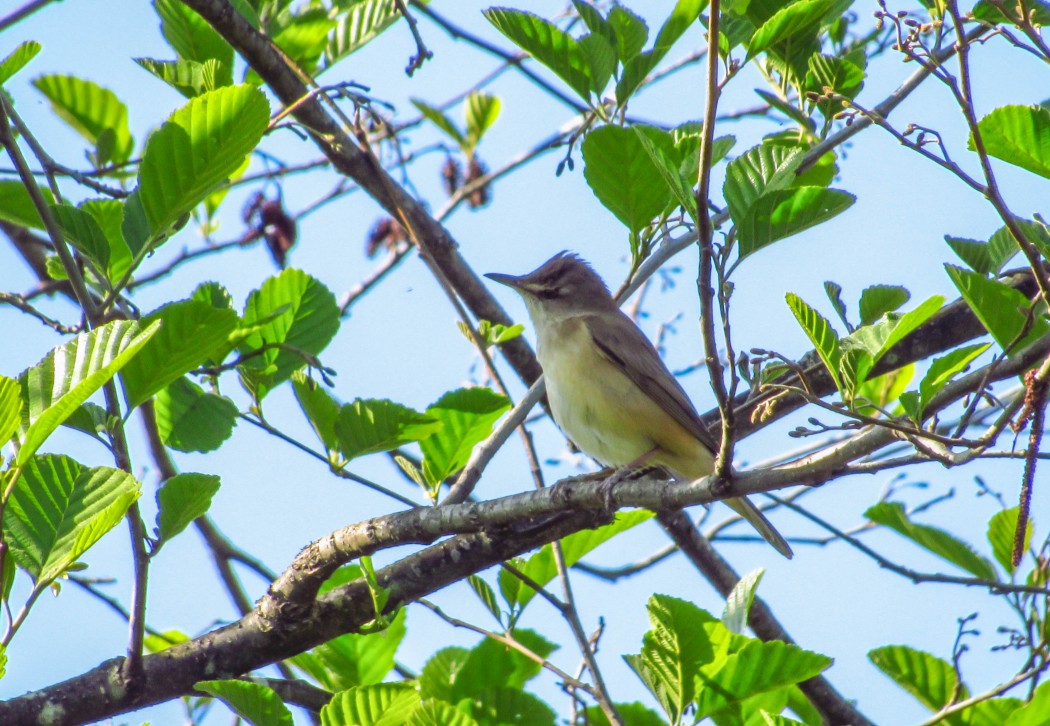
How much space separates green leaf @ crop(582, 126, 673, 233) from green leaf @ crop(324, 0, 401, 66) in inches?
61.0

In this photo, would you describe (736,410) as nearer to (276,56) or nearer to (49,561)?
(49,561)

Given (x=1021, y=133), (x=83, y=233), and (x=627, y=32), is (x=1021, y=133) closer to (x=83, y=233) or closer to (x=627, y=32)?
(x=627, y=32)

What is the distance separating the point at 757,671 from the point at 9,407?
80.5 inches

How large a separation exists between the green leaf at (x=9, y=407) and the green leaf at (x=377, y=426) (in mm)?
1412

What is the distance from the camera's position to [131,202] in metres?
3.03

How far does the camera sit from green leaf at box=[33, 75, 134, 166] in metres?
5.07

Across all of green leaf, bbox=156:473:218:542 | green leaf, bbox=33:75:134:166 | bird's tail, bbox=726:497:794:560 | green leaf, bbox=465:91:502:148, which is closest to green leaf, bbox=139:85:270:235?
green leaf, bbox=156:473:218:542

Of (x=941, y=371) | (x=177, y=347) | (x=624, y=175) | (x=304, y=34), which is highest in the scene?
(x=304, y=34)

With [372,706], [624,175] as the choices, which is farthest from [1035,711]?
[624,175]

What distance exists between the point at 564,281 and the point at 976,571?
317cm

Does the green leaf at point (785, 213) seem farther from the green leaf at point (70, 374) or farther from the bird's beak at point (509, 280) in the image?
the bird's beak at point (509, 280)

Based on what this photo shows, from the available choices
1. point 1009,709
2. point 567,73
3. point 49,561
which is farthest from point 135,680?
point 1009,709

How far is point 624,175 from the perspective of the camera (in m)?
3.42

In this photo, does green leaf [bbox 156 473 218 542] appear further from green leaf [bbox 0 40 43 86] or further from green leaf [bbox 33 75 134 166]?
green leaf [bbox 33 75 134 166]
